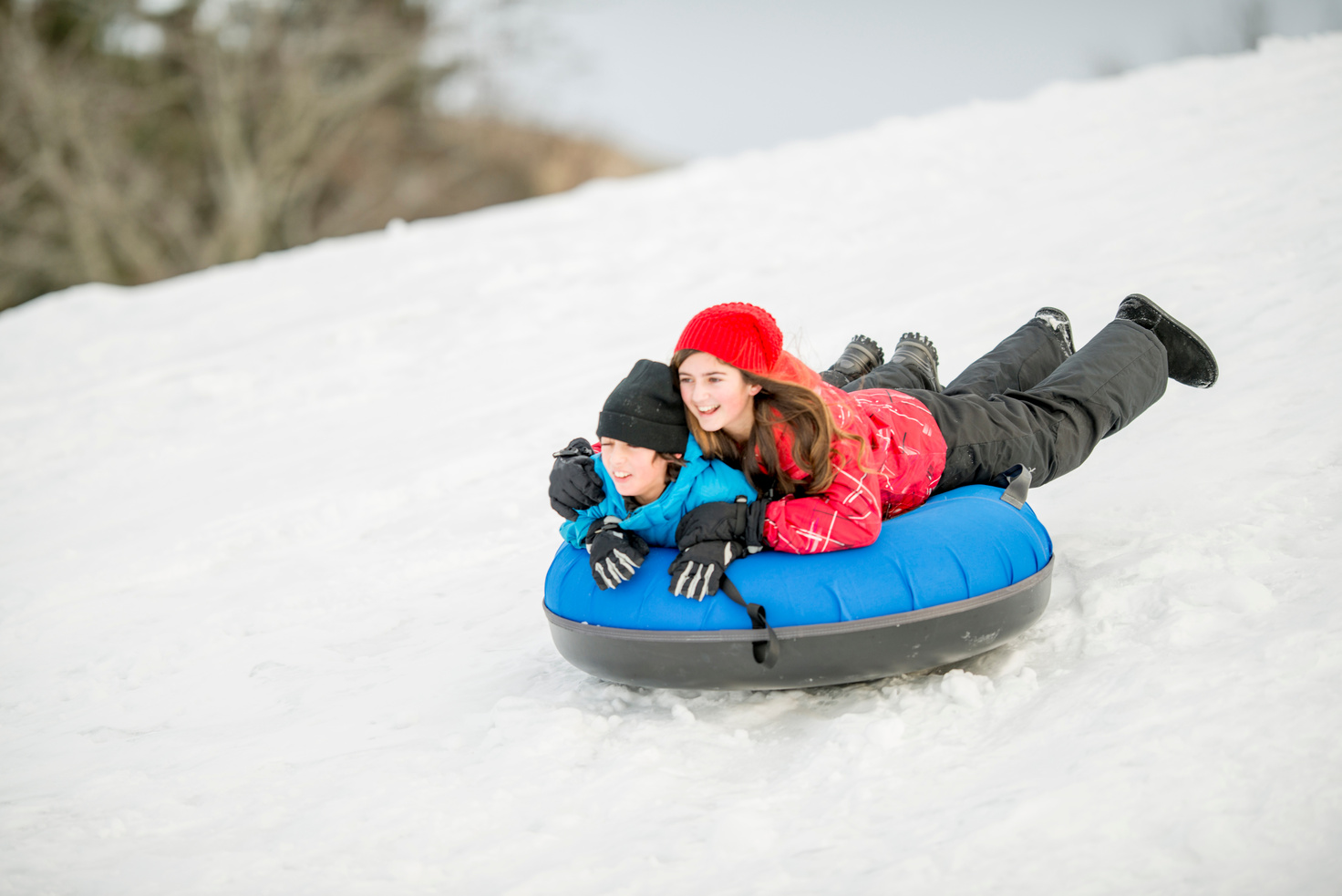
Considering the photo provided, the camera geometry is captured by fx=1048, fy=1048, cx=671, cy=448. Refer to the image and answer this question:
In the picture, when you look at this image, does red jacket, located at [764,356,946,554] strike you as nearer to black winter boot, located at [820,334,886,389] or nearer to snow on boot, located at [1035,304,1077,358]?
black winter boot, located at [820,334,886,389]

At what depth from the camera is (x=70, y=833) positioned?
240 centimetres

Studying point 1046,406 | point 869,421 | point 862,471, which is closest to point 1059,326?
point 1046,406

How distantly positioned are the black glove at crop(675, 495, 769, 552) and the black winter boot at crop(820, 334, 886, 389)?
1215 millimetres

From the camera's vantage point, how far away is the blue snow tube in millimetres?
2475

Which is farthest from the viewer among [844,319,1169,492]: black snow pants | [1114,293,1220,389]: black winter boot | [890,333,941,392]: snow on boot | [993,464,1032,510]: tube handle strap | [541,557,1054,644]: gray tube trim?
[890,333,941,392]: snow on boot

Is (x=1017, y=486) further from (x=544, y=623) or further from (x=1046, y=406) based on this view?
(x=544, y=623)

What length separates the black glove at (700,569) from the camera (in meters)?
2.50

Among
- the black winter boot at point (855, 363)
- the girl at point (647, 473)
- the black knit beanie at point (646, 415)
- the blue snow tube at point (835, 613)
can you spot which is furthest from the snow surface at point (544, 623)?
the black winter boot at point (855, 363)

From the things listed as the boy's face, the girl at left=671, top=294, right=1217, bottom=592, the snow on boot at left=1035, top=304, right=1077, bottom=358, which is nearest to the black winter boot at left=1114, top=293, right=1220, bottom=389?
the girl at left=671, top=294, right=1217, bottom=592

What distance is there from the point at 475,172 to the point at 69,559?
1477cm

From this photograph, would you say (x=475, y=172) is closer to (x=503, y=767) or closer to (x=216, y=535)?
(x=216, y=535)

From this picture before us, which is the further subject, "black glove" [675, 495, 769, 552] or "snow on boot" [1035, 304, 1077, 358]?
"snow on boot" [1035, 304, 1077, 358]

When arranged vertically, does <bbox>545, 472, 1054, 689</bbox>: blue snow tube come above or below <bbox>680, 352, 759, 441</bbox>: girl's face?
below

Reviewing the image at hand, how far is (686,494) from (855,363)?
55.3 inches
